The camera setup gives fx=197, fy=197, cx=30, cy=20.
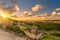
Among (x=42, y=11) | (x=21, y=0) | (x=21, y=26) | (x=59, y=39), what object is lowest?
(x=59, y=39)

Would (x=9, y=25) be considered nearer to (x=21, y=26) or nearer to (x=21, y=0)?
(x=21, y=26)

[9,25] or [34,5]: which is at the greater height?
[34,5]

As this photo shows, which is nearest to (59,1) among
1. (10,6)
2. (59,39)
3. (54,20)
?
(54,20)

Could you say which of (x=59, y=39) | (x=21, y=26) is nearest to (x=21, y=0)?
(x=21, y=26)

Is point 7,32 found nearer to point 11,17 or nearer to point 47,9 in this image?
point 11,17

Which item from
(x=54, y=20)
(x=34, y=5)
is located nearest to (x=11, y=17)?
(x=34, y=5)

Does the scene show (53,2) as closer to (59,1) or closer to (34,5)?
(59,1)

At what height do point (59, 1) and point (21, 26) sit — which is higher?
point (59, 1)
